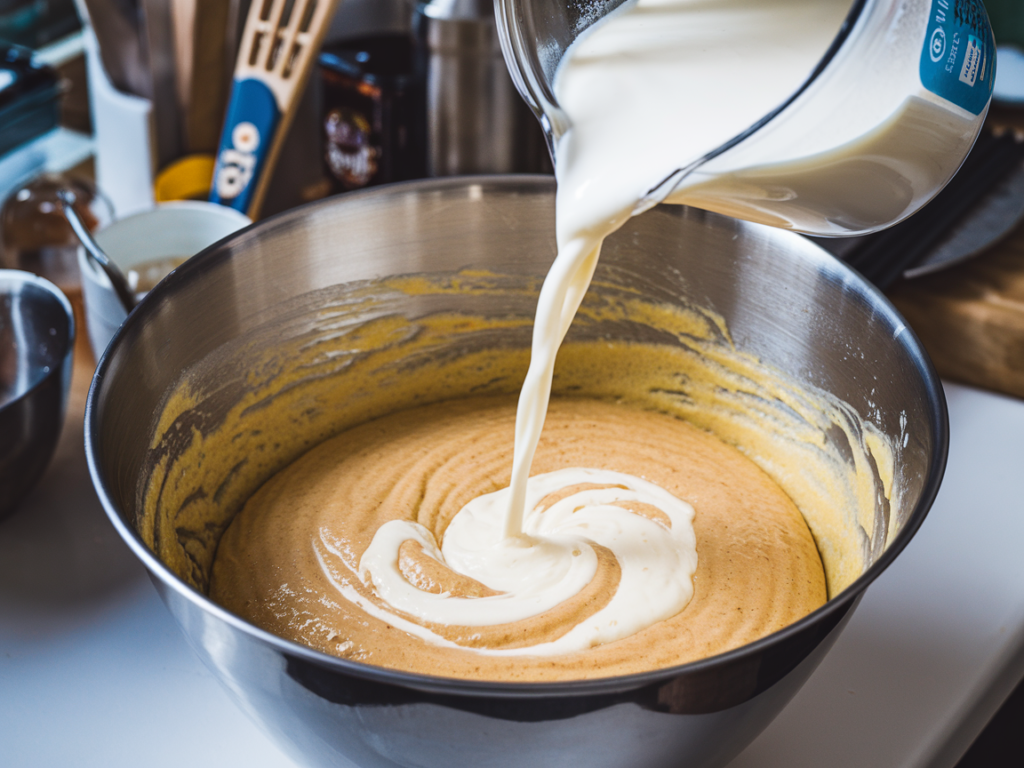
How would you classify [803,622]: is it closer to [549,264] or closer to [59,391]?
[549,264]

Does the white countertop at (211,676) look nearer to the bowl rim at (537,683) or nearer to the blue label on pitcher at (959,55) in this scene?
the bowl rim at (537,683)

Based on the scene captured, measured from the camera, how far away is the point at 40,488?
1.28m

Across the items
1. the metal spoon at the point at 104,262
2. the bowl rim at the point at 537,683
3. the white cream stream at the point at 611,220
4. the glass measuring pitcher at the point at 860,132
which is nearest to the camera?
the bowl rim at the point at 537,683

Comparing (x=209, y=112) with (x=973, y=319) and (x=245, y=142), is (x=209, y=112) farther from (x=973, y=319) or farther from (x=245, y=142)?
(x=973, y=319)

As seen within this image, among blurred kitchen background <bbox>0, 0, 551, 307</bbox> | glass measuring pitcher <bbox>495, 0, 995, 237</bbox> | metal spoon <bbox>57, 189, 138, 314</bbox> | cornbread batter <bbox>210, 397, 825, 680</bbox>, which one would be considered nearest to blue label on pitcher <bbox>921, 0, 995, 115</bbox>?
glass measuring pitcher <bbox>495, 0, 995, 237</bbox>

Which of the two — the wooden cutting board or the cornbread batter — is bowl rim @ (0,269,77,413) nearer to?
the cornbread batter

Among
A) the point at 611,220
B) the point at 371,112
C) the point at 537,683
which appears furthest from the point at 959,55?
the point at 371,112

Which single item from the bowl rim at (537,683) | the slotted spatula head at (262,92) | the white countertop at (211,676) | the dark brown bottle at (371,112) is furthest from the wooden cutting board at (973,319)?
the slotted spatula head at (262,92)

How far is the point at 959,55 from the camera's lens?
81 centimetres

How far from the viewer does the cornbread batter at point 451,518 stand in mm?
1059

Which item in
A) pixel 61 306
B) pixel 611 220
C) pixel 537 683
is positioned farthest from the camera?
pixel 61 306

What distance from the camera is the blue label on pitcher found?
2.57 feet

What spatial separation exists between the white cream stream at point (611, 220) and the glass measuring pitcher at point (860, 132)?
1 centimetres

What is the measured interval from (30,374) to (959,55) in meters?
1.16
